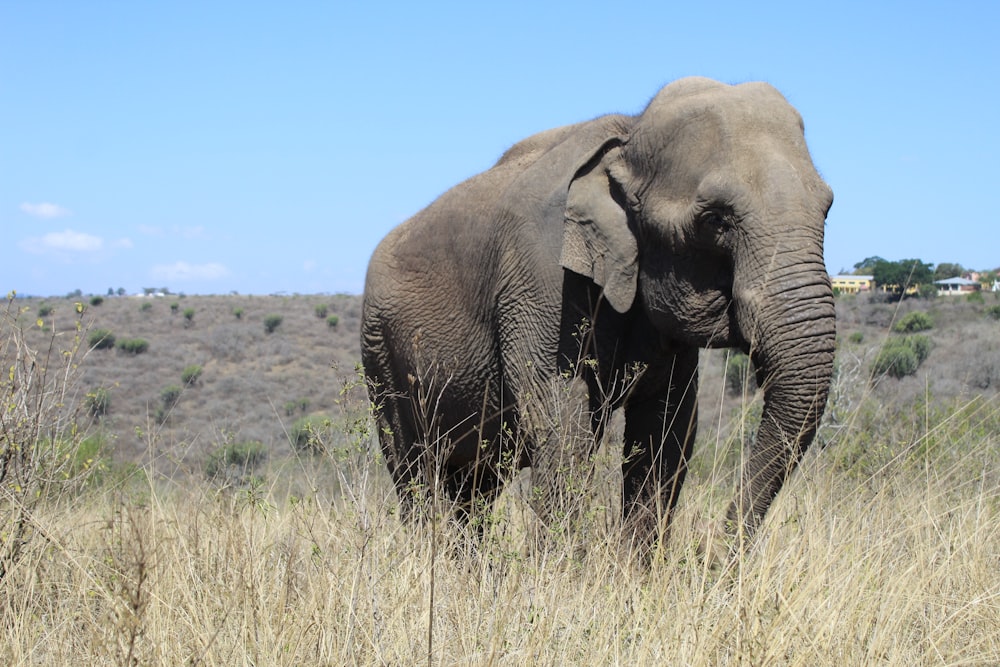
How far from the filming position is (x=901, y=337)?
21.8 m

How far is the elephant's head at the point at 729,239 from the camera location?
4.84m

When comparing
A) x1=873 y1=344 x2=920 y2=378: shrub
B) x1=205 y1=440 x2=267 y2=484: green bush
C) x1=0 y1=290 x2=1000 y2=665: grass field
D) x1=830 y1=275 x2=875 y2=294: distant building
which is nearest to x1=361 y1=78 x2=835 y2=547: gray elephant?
x1=0 y1=290 x2=1000 y2=665: grass field

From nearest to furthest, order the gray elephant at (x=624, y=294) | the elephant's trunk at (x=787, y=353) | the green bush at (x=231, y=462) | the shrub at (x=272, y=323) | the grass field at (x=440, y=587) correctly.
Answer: the grass field at (x=440, y=587), the elephant's trunk at (x=787, y=353), the gray elephant at (x=624, y=294), the green bush at (x=231, y=462), the shrub at (x=272, y=323)

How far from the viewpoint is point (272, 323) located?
52.8 metres

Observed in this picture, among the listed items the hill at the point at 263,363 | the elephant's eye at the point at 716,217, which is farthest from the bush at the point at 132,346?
the elephant's eye at the point at 716,217

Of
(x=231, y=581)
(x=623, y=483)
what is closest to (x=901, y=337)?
(x=623, y=483)

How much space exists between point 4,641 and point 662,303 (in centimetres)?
311

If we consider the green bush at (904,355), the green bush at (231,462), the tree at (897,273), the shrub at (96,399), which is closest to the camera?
the shrub at (96,399)

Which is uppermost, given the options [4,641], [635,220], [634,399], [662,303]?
[635,220]

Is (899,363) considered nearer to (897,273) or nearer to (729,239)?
(897,273)

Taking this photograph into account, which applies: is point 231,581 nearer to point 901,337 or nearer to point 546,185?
point 546,185

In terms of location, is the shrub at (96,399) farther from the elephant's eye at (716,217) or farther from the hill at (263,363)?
the elephant's eye at (716,217)

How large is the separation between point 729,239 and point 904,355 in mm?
13379

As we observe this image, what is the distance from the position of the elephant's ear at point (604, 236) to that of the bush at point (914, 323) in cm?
2004
